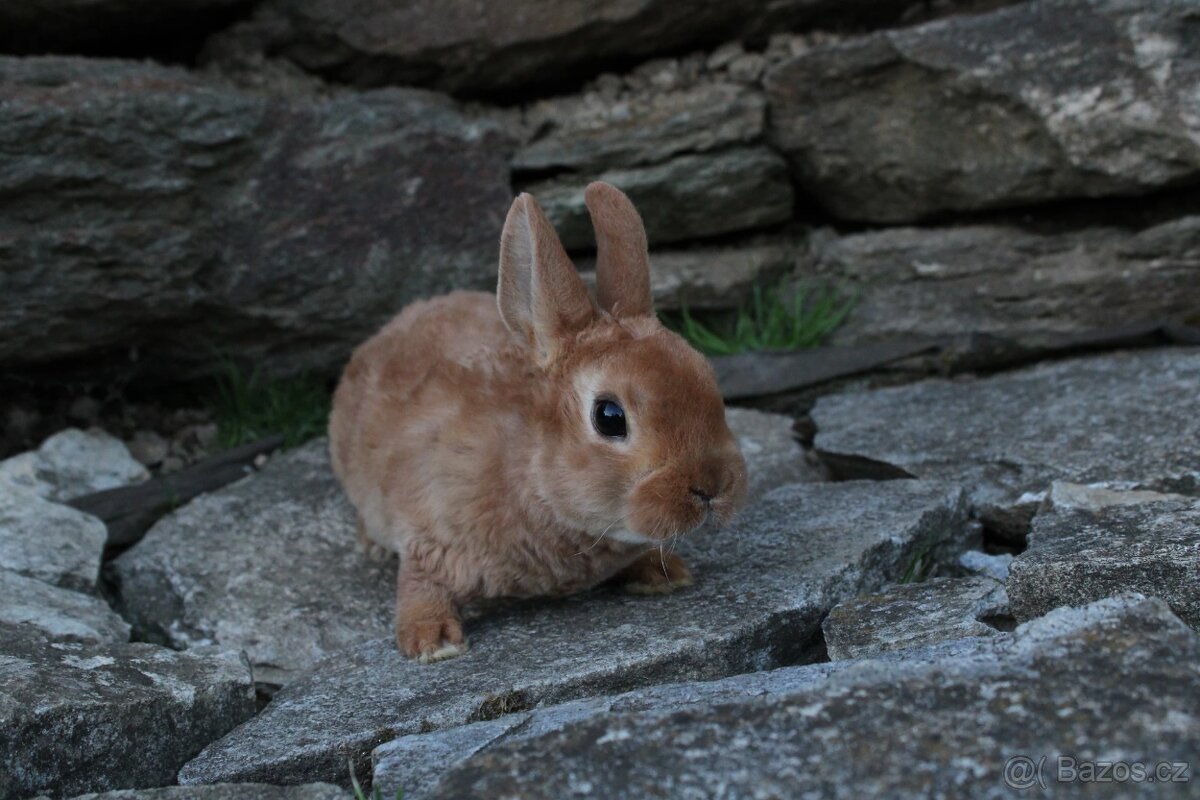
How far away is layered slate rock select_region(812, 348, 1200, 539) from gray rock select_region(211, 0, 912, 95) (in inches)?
62.7

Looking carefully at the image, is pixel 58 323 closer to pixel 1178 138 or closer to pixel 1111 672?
pixel 1111 672

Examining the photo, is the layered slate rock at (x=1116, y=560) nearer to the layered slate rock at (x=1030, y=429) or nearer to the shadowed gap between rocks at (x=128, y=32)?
the layered slate rock at (x=1030, y=429)

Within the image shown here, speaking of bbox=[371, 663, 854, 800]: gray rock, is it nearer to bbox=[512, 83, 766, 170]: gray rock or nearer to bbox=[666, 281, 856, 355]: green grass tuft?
bbox=[666, 281, 856, 355]: green grass tuft

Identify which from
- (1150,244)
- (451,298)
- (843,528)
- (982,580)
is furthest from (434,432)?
(1150,244)

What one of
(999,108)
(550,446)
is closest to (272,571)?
(550,446)

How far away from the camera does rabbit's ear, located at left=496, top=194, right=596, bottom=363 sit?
10.5 ft

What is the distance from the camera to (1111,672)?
7.18 ft

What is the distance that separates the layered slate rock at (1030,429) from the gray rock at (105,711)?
2244 millimetres

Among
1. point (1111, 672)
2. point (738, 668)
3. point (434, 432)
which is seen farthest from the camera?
point (434, 432)

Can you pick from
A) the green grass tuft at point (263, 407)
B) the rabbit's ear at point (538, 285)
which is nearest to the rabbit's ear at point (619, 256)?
the rabbit's ear at point (538, 285)

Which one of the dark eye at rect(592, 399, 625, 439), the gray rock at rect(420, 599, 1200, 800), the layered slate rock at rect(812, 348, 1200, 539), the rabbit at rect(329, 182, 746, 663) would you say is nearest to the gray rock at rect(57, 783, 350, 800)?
the gray rock at rect(420, 599, 1200, 800)

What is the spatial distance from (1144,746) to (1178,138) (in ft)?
10.8

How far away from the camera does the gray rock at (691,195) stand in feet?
16.6

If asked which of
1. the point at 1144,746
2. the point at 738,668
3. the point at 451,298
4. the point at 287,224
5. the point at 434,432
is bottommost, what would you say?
the point at 738,668
